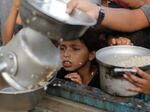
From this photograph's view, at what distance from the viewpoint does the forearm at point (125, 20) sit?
234cm

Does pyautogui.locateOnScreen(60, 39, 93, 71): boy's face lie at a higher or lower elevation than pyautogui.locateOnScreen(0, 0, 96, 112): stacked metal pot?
lower

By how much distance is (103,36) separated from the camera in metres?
2.74

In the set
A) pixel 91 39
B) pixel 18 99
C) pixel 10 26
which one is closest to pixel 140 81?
pixel 18 99

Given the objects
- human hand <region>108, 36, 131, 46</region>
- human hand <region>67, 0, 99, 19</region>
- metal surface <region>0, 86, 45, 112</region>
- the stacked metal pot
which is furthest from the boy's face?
the stacked metal pot

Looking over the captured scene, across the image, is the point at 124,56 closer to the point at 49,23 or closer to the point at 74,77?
the point at 74,77

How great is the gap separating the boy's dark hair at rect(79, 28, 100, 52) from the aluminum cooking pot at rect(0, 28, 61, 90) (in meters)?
1.09

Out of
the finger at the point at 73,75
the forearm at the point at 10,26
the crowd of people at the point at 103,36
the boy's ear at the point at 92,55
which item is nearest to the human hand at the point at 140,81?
the crowd of people at the point at 103,36

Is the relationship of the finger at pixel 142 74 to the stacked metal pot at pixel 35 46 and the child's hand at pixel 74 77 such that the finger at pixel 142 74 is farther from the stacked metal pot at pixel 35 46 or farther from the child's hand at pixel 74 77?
the child's hand at pixel 74 77

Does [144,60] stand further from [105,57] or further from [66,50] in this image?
[66,50]

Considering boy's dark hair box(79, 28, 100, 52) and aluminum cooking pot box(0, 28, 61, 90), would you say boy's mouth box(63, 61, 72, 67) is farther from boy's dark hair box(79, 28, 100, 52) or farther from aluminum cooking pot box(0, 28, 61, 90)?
aluminum cooking pot box(0, 28, 61, 90)

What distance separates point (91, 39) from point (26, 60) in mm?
1260

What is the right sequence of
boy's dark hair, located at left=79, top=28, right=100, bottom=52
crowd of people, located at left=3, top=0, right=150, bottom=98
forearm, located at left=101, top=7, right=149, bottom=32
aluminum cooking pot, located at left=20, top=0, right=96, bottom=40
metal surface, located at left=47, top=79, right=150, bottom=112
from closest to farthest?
aluminum cooking pot, located at left=20, top=0, right=96, bottom=40 → metal surface, located at left=47, top=79, right=150, bottom=112 → crowd of people, located at left=3, top=0, right=150, bottom=98 → forearm, located at left=101, top=7, right=149, bottom=32 → boy's dark hair, located at left=79, top=28, right=100, bottom=52

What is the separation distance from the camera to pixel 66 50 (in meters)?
2.59

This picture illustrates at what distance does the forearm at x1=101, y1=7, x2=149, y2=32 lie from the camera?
7.66 feet
